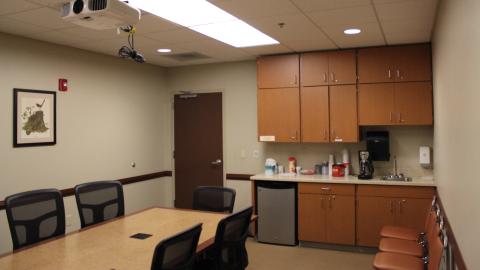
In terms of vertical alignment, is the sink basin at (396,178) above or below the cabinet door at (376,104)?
below

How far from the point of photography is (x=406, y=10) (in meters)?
3.38

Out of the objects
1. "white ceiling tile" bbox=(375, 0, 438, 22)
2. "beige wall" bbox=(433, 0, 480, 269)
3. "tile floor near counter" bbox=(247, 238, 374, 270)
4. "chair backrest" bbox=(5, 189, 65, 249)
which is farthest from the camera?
"tile floor near counter" bbox=(247, 238, 374, 270)

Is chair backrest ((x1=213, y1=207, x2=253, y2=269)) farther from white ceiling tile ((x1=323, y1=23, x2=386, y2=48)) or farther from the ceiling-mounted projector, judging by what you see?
white ceiling tile ((x1=323, y1=23, x2=386, y2=48))

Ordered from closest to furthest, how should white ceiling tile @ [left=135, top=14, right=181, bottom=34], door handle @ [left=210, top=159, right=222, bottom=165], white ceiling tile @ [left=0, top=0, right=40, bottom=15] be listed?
1. white ceiling tile @ [left=0, top=0, right=40, bottom=15]
2. white ceiling tile @ [left=135, top=14, right=181, bottom=34]
3. door handle @ [left=210, top=159, right=222, bottom=165]

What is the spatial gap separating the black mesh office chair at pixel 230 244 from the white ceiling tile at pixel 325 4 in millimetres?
1660

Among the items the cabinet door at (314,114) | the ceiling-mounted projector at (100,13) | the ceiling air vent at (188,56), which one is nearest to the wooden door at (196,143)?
the ceiling air vent at (188,56)

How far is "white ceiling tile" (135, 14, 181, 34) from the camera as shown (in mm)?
3547

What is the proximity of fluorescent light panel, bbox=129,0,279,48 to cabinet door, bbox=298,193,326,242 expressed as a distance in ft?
6.48

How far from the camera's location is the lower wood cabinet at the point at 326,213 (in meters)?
4.80

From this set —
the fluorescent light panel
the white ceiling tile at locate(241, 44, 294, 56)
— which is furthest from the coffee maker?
the fluorescent light panel

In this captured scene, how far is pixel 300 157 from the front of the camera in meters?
5.55

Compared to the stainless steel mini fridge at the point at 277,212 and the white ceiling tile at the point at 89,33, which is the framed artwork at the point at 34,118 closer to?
the white ceiling tile at the point at 89,33

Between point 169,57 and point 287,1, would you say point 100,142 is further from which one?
point 287,1

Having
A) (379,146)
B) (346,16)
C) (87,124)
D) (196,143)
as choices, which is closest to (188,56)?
(196,143)
